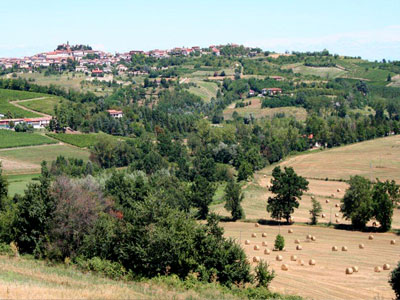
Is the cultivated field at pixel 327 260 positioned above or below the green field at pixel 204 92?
below

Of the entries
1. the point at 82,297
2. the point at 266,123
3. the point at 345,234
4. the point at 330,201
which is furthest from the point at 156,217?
the point at 266,123

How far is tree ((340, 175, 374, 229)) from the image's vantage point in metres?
51.3

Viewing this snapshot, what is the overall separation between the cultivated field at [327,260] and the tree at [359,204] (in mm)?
1878

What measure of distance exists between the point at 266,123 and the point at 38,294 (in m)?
113

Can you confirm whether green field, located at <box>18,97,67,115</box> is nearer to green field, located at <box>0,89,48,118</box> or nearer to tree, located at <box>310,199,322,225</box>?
green field, located at <box>0,89,48,118</box>

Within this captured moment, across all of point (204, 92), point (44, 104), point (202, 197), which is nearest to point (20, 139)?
point (44, 104)

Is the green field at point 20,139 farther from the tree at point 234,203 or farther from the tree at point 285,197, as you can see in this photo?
the tree at point 285,197

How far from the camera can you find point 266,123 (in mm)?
131625

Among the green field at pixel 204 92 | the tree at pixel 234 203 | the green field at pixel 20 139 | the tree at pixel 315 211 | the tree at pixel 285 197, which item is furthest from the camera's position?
the green field at pixel 204 92

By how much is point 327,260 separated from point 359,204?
12662 mm

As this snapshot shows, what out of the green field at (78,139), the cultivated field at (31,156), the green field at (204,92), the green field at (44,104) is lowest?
the cultivated field at (31,156)

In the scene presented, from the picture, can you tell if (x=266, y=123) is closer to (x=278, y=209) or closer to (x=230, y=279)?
(x=278, y=209)

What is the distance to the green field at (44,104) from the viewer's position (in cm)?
14393

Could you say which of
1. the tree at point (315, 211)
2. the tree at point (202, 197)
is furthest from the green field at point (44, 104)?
the tree at point (315, 211)
